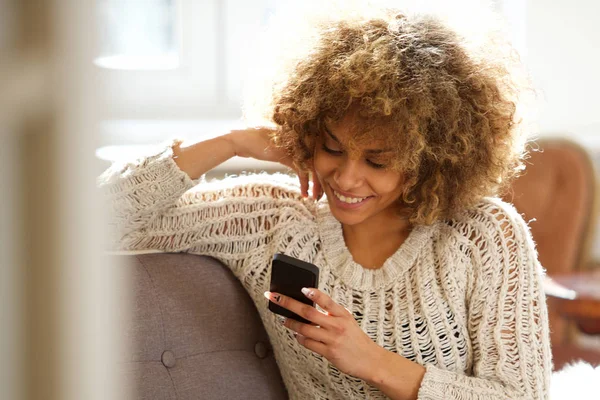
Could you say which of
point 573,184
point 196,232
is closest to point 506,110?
point 196,232

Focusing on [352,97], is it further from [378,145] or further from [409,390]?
[409,390]

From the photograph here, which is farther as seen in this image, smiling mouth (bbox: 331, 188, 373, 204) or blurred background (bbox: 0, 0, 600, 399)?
smiling mouth (bbox: 331, 188, 373, 204)

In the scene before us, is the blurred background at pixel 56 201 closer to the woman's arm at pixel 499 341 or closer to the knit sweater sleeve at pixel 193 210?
the woman's arm at pixel 499 341

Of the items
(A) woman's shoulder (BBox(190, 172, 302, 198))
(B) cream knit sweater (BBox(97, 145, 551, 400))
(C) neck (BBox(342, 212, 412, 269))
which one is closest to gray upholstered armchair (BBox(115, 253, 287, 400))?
(B) cream knit sweater (BBox(97, 145, 551, 400))

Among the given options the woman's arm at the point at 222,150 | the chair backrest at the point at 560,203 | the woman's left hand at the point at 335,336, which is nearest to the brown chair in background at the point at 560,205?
the chair backrest at the point at 560,203

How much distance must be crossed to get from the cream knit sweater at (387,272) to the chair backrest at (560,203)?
118 cm

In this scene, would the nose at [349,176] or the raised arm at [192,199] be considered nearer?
the nose at [349,176]

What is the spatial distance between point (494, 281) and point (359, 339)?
258mm

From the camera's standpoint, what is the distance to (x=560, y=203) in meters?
2.48

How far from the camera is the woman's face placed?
124 centimetres

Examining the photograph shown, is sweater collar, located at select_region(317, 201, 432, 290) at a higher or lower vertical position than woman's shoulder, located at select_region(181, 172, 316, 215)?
lower

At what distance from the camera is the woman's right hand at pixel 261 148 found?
141cm

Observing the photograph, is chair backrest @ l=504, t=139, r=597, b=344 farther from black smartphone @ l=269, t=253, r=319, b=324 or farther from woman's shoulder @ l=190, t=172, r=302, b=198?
black smartphone @ l=269, t=253, r=319, b=324

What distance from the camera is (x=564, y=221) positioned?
8.13ft
